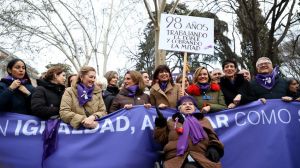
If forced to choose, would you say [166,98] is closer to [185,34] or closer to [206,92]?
[206,92]

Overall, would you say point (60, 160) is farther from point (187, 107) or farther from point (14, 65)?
point (187, 107)

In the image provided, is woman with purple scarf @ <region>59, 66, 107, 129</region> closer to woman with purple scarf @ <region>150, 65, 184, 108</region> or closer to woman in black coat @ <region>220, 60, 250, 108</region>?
woman with purple scarf @ <region>150, 65, 184, 108</region>

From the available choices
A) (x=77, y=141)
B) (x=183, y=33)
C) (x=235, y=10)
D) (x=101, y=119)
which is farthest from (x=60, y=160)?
(x=235, y=10)

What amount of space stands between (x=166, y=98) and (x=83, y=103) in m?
1.18

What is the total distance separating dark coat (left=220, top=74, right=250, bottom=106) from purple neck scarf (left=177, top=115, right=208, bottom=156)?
131 cm

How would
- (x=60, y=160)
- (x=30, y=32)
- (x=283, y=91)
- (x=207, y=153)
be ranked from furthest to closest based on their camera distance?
(x=30, y=32)
(x=283, y=91)
(x=60, y=160)
(x=207, y=153)

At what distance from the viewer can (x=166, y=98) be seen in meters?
5.70

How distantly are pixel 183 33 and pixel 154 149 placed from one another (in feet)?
6.29

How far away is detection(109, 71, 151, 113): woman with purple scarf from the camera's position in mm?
5691

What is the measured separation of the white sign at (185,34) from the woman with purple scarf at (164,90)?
58 centimetres

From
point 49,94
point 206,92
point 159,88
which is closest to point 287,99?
point 206,92

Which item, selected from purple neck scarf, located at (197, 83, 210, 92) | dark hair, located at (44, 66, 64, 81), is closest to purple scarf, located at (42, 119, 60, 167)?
dark hair, located at (44, 66, 64, 81)

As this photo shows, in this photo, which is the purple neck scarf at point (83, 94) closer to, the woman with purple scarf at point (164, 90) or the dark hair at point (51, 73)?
the dark hair at point (51, 73)

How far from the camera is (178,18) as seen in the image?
6.24 m
